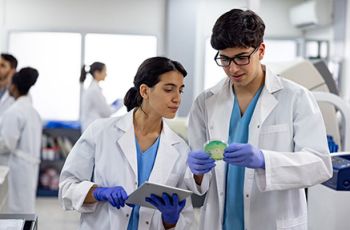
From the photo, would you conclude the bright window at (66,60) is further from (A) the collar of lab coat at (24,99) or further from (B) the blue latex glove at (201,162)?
(B) the blue latex glove at (201,162)

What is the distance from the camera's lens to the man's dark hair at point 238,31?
1605 millimetres

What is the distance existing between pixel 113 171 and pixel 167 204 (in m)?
0.23

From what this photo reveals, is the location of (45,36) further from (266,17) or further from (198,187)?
(198,187)

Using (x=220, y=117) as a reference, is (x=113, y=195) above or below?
below

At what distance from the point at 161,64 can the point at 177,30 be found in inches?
165

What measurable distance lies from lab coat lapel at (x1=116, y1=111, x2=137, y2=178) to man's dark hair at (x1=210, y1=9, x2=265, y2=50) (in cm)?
41

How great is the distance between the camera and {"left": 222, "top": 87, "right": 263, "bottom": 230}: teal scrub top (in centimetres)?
174

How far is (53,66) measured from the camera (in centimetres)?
599

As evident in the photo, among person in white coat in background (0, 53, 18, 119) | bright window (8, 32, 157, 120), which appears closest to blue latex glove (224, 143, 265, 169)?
person in white coat in background (0, 53, 18, 119)

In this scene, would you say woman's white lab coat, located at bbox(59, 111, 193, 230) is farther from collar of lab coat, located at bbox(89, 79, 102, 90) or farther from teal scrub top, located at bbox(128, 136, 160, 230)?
collar of lab coat, located at bbox(89, 79, 102, 90)

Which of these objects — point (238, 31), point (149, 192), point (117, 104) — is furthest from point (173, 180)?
point (117, 104)

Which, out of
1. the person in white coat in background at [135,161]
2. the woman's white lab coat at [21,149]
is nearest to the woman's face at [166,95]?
the person in white coat in background at [135,161]

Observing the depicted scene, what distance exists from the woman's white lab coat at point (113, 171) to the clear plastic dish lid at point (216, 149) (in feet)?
0.70

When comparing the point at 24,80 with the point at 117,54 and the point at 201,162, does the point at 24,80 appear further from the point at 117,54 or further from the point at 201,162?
the point at 117,54
